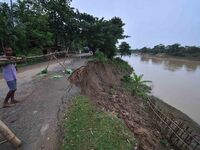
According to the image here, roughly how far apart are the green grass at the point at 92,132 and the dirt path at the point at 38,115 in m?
0.34

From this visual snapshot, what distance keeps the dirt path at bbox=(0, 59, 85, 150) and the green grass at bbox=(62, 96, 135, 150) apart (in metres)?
0.34

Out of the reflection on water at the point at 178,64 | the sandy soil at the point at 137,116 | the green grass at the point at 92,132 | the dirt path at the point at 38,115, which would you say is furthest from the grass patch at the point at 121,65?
the green grass at the point at 92,132

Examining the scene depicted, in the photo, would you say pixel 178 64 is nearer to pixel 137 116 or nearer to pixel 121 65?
pixel 121 65

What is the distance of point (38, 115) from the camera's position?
246 inches

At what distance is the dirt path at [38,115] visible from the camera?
16.0 ft

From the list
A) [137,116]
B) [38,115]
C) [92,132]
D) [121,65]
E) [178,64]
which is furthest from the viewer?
[178,64]

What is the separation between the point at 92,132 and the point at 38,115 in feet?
6.34

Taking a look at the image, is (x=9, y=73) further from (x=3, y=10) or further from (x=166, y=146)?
(x=3, y=10)

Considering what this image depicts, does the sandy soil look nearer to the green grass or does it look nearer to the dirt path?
the green grass

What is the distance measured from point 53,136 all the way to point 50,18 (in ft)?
95.2

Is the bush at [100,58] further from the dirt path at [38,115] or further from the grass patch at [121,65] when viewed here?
the dirt path at [38,115]

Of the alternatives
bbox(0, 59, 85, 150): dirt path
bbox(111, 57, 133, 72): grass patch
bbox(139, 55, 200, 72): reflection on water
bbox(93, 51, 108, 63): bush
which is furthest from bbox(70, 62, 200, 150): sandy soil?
bbox(139, 55, 200, 72): reflection on water

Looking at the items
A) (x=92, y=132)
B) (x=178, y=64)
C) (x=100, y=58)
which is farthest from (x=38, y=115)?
(x=178, y=64)

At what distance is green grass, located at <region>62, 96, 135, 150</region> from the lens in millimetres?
4906
